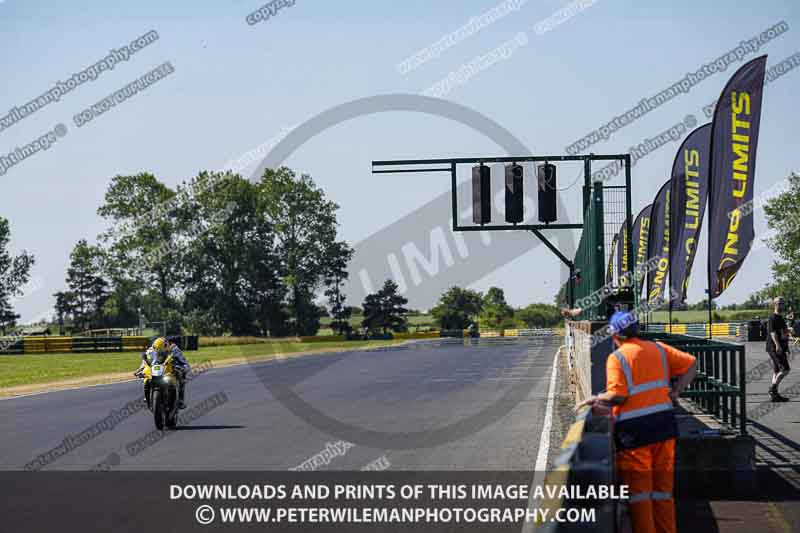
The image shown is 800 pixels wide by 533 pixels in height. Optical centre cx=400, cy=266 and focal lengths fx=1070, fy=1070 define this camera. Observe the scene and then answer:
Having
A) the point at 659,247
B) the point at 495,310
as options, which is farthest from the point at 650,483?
the point at 495,310

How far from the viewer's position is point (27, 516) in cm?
903

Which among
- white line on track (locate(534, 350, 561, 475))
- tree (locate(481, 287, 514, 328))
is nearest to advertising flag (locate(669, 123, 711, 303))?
white line on track (locate(534, 350, 561, 475))

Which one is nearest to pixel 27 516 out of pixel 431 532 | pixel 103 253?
pixel 431 532

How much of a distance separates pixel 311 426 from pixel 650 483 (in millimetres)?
9969

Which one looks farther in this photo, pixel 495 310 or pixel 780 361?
pixel 495 310

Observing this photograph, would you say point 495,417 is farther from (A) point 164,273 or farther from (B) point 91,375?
(A) point 164,273

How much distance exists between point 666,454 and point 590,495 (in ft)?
5.07

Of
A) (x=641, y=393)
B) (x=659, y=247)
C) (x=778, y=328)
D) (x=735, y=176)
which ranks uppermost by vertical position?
(x=735, y=176)

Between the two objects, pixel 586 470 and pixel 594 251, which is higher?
pixel 594 251

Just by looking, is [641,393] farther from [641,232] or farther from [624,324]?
[641,232]

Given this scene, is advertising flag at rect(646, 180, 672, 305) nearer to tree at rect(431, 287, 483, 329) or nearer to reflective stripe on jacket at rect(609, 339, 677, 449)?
reflective stripe on jacket at rect(609, 339, 677, 449)

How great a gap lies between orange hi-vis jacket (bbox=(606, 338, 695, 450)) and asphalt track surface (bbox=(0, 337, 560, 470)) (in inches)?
163

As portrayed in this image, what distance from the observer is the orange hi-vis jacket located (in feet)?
24.1

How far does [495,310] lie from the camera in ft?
528
